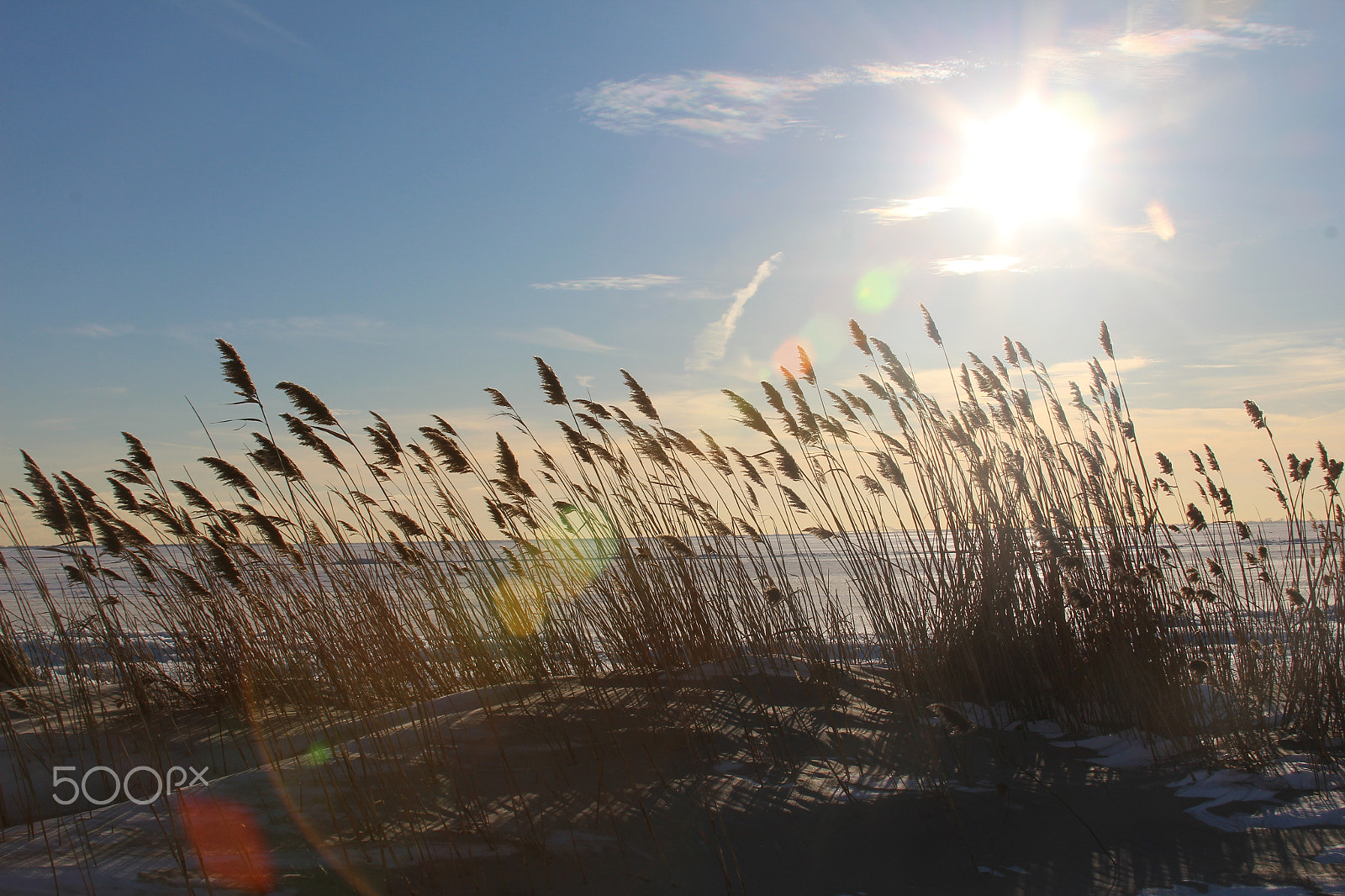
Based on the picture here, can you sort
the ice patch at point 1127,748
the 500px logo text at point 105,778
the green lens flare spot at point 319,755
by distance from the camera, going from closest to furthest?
the green lens flare spot at point 319,755, the 500px logo text at point 105,778, the ice patch at point 1127,748

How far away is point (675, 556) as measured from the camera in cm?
411

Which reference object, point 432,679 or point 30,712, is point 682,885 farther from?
point 30,712

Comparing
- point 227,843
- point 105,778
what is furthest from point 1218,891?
point 105,778

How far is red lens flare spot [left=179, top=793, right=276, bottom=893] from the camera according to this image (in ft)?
7.14

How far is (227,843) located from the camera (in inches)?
91.6

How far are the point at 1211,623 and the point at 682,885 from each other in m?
3.27

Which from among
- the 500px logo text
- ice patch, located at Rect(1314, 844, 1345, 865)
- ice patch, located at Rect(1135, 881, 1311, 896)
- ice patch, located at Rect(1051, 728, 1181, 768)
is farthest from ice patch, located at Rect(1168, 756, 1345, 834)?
the 500px logo text

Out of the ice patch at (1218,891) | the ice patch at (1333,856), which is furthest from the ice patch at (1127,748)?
the ice patch at (1218,891)

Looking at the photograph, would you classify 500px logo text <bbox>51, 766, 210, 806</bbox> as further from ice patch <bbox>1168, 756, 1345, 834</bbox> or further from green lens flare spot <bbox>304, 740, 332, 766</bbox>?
ice patch <bbox>1168, 756, 1345, 834</bbox>

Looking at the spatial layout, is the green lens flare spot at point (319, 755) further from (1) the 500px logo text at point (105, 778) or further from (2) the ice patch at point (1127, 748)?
(2) the ice patch at point (1127, 748)

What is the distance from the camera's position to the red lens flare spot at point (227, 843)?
2176 mm

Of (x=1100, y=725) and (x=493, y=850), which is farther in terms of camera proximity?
(x=1100, y=725)

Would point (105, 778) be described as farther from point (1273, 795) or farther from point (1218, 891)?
point (1273, 795)

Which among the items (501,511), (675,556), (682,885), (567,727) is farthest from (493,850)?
(501,511)
